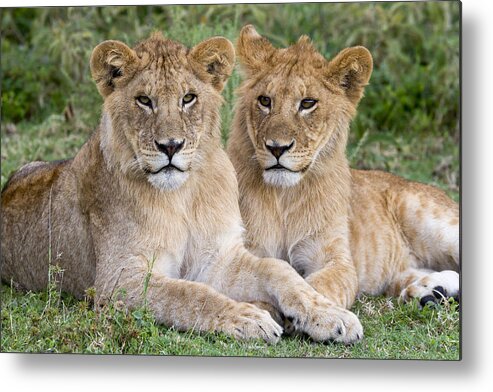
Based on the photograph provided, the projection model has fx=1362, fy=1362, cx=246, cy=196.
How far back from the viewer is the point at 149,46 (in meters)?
4.51

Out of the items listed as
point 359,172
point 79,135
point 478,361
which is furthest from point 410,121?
point 478,361

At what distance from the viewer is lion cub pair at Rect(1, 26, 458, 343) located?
4.37 meters

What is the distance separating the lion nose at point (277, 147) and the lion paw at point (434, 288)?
683 mm

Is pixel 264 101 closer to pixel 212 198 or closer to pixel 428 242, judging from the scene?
pixel 212 198

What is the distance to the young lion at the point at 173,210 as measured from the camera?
4312mm

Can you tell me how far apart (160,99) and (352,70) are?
0.68 meters

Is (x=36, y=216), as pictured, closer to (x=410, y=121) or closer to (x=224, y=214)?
(x=224, y=214)

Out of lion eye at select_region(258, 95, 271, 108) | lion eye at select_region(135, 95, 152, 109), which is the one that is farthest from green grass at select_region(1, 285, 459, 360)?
lion eye at select_region(258, 95, 271, 108)

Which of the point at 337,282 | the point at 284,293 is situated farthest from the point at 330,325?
the point at 337,282

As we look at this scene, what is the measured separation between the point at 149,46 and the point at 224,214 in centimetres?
62

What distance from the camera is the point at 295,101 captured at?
4.57 m

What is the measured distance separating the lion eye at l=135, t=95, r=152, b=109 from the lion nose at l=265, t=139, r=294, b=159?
16.4 inches

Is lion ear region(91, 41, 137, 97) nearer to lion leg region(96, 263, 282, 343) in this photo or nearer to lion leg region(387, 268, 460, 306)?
lion leg region(96, 263, 282, 343)

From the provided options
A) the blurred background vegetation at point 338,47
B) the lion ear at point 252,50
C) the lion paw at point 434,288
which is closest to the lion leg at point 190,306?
the lion paw at point 434,288
